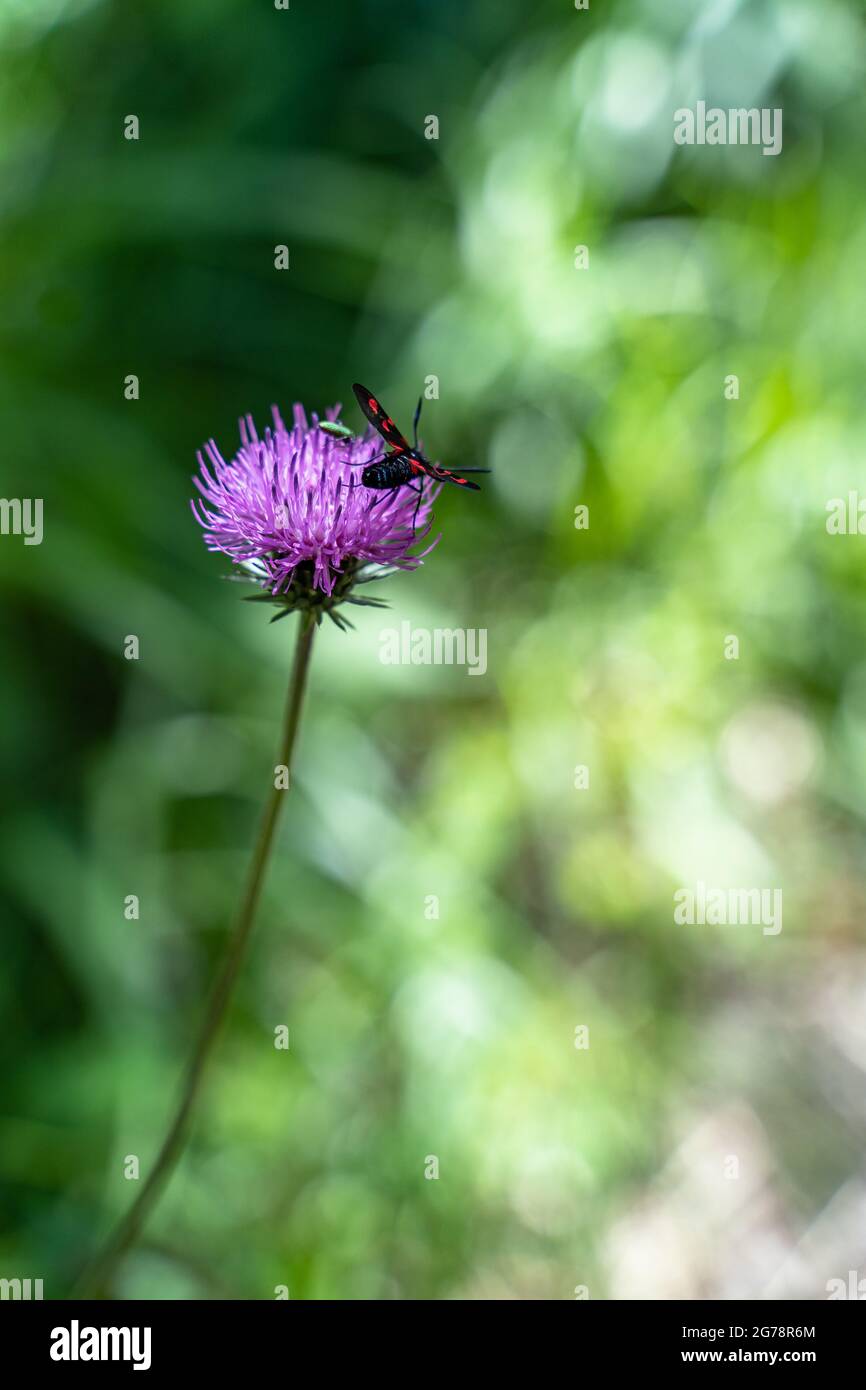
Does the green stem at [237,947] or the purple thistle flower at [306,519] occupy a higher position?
the purple thistle flower at [306,519]

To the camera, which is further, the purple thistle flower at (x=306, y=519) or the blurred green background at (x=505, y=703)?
the blurred green background at (x=505, y=703)

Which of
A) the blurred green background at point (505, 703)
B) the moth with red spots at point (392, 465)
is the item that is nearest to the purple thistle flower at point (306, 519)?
the moth with red spots at point (392, 465)

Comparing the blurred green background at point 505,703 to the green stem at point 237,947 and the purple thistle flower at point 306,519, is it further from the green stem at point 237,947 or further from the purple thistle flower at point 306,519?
the purple thistle flower at point 306,519

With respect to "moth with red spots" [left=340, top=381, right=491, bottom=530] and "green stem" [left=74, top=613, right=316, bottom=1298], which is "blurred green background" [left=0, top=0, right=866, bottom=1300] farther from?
"moth with red spots" [left=340, top=381, right=491, bottom=530]

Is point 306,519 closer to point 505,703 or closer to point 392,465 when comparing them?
point 392,465
